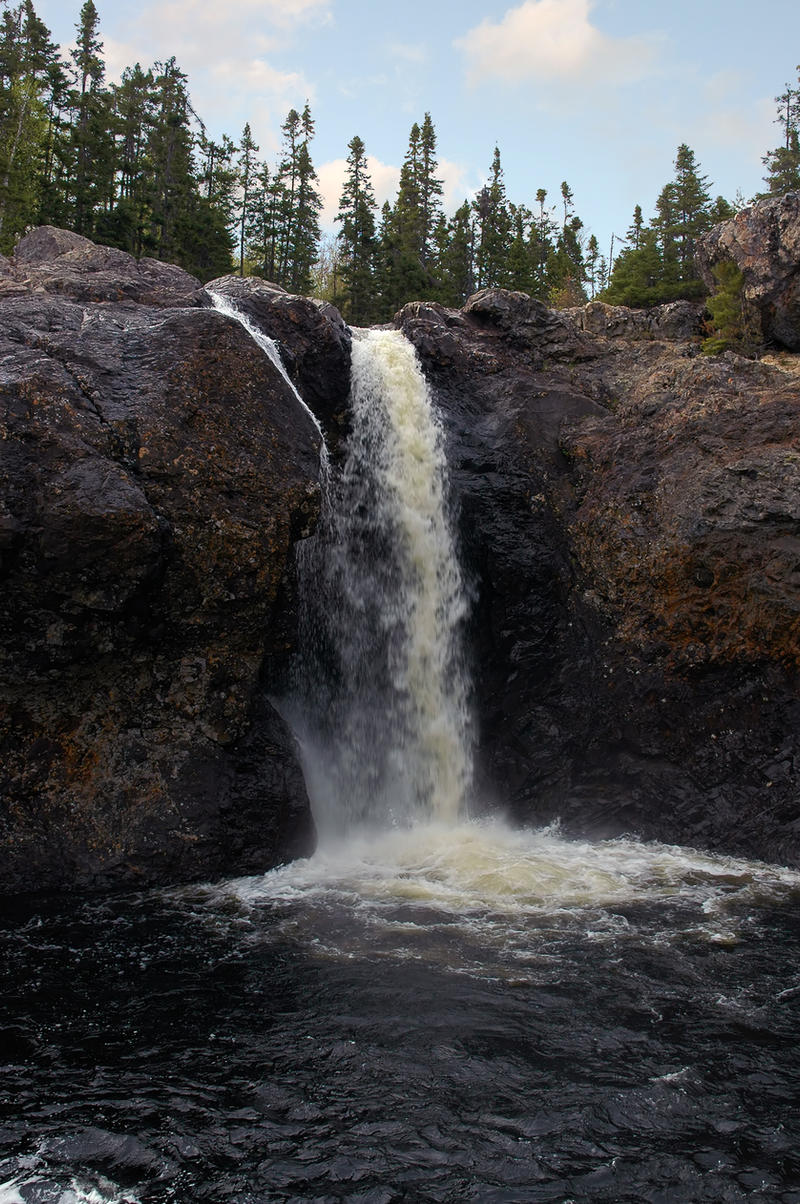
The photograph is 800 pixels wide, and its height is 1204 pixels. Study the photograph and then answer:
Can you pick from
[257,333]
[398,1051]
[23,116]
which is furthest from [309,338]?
[23,116]

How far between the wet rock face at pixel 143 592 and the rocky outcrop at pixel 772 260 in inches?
587

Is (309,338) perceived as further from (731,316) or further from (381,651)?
(731,316)

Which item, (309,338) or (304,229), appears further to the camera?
(304,229)

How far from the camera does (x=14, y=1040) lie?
6465 mm

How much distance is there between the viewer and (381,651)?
12734 mm

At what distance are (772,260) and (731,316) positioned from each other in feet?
5.39

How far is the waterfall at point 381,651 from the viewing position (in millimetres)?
12344

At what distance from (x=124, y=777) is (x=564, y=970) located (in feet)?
18.6

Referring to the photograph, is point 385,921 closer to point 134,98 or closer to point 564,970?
point 564,970

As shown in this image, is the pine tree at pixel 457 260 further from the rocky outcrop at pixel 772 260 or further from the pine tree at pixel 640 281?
the rocky outcrop at pixel 772 260

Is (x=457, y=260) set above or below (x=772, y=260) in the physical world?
above

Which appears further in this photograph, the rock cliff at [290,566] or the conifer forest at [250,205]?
the conifer forest at [250,205]

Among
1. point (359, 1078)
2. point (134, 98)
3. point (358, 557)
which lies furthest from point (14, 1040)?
point (134, 98)

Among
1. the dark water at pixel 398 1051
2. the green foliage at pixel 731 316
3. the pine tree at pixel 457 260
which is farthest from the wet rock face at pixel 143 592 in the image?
the pine tree at pixel 457 260
